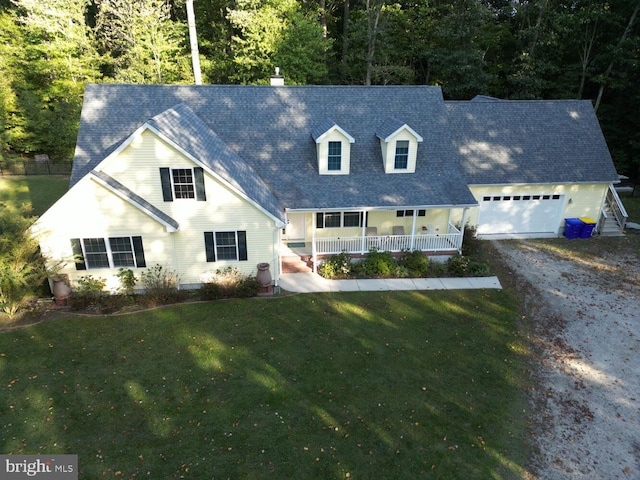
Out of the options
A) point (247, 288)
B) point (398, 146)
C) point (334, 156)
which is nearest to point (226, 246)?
point (247, 288)

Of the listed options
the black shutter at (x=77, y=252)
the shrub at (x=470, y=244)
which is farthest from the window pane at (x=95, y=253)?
the shrub at (x=470, y=244)

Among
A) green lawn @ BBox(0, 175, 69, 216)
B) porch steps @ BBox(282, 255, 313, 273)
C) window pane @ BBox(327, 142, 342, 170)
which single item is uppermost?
window pane @ BBox(327, 142, 342, 170)

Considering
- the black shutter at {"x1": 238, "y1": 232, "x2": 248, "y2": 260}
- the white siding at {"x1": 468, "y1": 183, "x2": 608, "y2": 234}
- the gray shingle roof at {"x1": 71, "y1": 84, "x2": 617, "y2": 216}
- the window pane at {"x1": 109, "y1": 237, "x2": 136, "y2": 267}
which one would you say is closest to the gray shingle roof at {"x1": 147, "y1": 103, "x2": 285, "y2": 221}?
the gray shingle roof at {"x1": 71, "y1": 84, "x2": 617, "y2": 216}

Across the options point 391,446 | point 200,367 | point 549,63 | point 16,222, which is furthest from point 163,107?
point 549,63

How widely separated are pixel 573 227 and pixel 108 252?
22.2 meters

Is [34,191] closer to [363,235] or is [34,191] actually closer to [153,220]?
[153,220]

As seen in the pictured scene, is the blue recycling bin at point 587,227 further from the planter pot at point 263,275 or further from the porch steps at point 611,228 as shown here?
the planter pot at point 263,275

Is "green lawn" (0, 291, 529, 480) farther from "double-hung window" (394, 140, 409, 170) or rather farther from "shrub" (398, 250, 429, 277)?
"double-hung window" (394, 140, 409, 170)

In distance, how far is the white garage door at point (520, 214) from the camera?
2184 cm

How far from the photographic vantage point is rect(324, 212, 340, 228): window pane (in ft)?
62.0

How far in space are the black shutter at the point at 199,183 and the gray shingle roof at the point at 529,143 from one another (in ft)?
43.6

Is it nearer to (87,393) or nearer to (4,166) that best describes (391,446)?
(87,393)

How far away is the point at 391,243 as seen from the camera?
18.7 metres

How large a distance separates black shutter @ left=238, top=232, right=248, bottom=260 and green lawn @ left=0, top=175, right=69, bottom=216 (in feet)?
50.5
